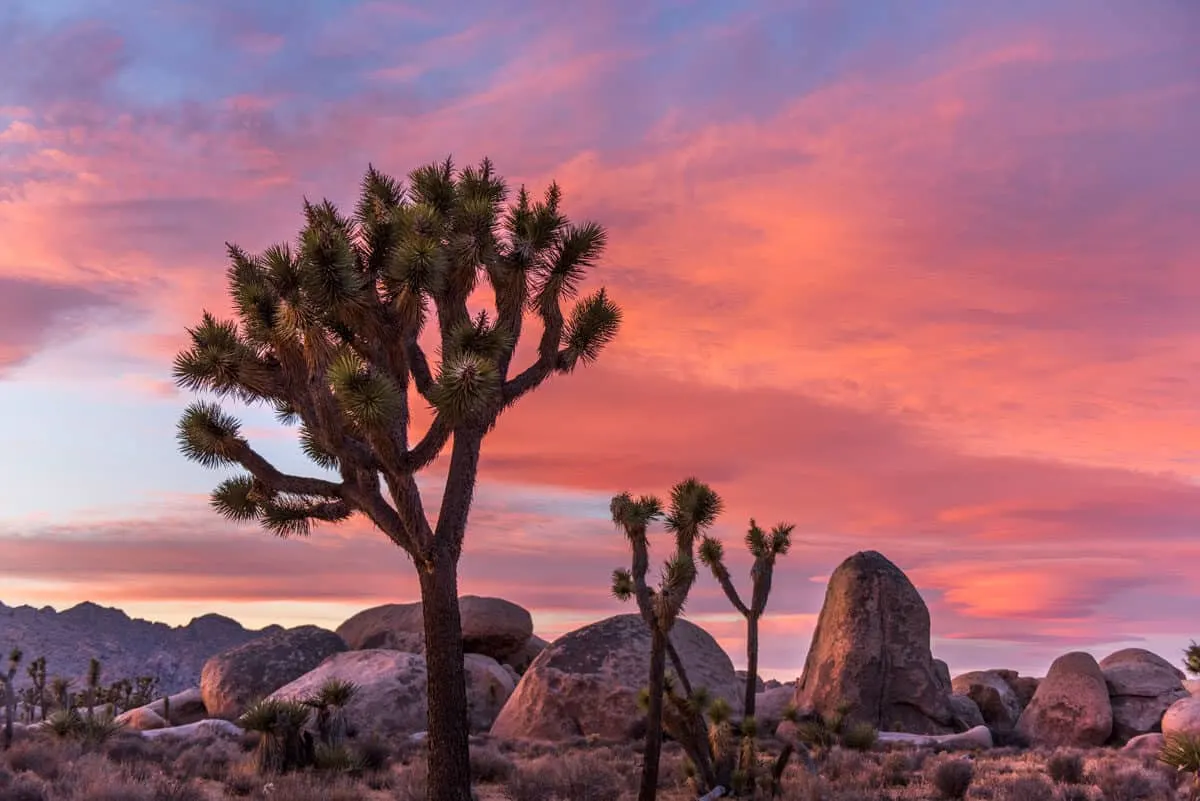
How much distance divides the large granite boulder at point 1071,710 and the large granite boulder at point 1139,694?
0.59m

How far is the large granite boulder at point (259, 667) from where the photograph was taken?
3497 centimetres

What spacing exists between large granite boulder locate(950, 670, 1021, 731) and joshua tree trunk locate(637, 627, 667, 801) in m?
24.7

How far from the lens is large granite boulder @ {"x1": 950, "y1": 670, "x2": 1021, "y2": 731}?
1497 inches

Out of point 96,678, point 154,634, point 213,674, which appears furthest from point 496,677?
point 154,634

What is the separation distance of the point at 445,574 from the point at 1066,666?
83.1 feet

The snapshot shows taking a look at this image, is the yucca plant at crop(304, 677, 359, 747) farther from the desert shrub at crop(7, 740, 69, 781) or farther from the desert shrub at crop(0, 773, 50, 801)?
the desert shrub at crop(0, 773, 50, 801)

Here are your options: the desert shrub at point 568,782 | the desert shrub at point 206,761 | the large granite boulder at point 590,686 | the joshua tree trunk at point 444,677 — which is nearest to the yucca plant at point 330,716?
the desert shrub at point 206,761

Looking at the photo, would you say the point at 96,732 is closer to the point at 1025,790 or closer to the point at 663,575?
the point at 663,575

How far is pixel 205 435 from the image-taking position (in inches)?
627

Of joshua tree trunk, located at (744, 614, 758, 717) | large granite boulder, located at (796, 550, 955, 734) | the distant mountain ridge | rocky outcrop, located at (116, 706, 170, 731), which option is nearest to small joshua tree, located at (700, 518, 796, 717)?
joshua tree trunk, located at (744, 614, 758, 717)

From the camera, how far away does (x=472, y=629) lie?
39.1 m

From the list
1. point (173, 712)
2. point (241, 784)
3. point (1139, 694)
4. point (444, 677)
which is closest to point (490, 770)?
point (444, 677)

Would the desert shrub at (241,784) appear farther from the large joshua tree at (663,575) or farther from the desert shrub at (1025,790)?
the desert shrub at (1025,790)

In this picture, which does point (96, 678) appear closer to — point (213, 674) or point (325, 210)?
point (213, 674)
